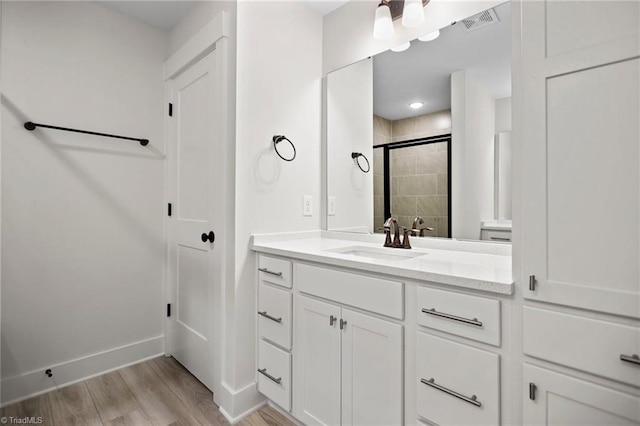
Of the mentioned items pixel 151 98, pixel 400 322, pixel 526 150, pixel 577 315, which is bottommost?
pixel 400 322

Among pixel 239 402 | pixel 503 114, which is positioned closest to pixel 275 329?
pixel 239 402

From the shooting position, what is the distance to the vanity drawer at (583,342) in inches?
32.2

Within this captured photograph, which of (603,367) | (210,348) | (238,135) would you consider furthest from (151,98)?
(603,367)

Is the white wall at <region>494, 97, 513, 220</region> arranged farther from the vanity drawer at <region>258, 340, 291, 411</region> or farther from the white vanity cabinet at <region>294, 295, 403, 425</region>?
the vanity drawer at <region>258, 340, 291, 411</region>

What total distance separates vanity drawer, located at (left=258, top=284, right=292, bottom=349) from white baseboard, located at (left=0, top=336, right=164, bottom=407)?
3.76ft

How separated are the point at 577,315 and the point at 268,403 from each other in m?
1.64

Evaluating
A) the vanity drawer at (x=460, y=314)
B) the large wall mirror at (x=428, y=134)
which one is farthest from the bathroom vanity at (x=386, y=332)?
the large wall mirror at (x=428, y=134)

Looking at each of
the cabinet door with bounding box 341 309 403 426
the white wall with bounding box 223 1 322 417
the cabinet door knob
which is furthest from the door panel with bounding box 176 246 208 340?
the cabinet door with bounding box 341 309 403 426

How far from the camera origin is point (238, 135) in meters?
1.79

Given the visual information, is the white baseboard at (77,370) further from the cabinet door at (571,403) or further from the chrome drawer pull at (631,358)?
the chrome drawer pull at (631,358)

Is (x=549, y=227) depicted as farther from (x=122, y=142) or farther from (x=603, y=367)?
(x=122, y=142)

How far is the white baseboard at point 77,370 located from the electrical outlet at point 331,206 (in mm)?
1611

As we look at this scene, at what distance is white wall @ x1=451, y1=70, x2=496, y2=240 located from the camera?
5.10ft

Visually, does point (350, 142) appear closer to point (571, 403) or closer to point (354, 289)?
point (354, 289)
